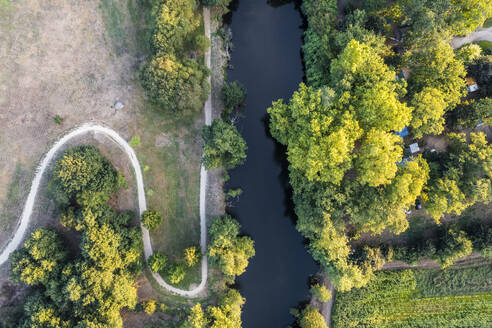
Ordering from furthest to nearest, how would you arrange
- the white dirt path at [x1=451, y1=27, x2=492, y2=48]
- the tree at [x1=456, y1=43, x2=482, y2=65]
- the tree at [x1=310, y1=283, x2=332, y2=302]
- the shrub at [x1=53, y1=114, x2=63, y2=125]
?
the tree at [x1=310, y1=283, x2=332, y2=302]
the shrub at [x1=53, y1=114, x2=63, y2=125]
the white dirt path at [x1=451, y1=27, x2=492, y2=48]
the tree at [x1=456, y1=43, x2=482, y2=65]

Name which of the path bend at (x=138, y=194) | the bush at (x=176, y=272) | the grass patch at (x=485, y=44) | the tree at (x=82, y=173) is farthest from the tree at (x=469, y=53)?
the tree at (x=82, y=173)

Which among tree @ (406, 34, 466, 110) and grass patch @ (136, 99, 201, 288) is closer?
tree @ (406, 34, 466, 110)

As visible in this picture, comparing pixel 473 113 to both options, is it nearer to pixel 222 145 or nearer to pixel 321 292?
pixel 321 292

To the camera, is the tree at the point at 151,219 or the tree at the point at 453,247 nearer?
the tree at the point at 453,247

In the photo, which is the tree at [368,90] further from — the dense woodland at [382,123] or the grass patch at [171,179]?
the grass patch at [171,179]

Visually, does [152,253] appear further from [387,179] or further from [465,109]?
[465,109]

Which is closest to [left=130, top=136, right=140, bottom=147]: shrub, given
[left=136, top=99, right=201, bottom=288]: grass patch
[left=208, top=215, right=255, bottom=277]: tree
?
[left=136, top=99, right=201, bottom=288]: grass patch

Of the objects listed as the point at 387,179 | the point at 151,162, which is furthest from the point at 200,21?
the point at 387,179

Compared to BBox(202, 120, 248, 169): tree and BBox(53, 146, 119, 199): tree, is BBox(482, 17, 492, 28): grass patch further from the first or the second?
BBox(53, 146, 119, 199): tree
